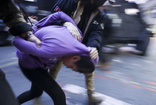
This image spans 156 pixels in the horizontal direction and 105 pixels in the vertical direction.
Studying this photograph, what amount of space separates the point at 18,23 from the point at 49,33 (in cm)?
28

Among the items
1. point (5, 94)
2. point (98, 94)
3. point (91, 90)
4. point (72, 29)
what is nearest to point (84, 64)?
point (72, 29)

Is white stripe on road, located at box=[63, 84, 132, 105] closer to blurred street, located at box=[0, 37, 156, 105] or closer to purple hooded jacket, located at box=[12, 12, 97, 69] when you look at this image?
blurred street, located at box=[0, 37, 156, 105]

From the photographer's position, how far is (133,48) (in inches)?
259

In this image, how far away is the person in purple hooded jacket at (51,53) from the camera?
66.9 inches

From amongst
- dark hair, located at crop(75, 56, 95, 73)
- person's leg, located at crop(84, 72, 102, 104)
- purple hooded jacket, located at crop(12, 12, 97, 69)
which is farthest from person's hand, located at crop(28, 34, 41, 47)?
person's leg, located at crop(84, 72, 102, 104)

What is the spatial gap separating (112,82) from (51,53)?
8.35 ft

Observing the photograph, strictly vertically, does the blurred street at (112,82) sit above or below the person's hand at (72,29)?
below

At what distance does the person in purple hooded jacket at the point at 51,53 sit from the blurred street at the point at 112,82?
112cm

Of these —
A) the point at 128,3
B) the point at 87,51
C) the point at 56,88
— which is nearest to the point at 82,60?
the point at 87,51

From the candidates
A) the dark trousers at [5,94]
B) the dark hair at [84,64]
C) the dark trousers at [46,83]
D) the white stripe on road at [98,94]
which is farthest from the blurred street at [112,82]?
the dark trousers at [5,94]

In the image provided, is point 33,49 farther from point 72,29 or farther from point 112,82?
point 112,82

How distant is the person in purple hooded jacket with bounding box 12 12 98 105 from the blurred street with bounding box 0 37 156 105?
44.2 inches

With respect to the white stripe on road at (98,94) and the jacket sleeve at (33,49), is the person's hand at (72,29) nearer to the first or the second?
the jacket sleeve at (33,49)

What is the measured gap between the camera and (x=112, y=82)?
4031mm
